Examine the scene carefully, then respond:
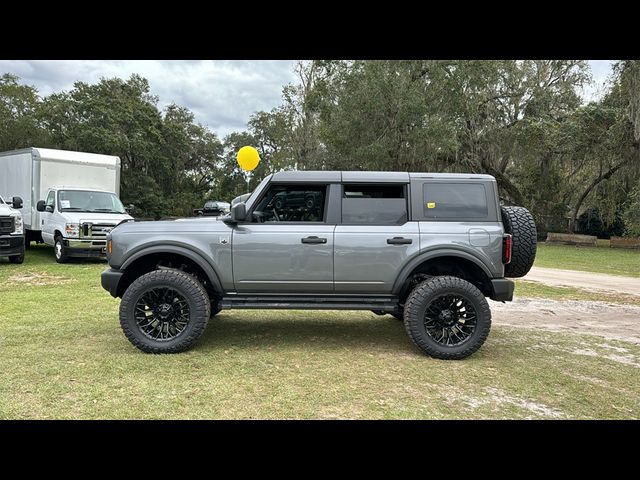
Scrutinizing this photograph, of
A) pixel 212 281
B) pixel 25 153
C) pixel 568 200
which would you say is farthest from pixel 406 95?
pixel 212 281

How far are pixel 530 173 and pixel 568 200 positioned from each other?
3.71 m

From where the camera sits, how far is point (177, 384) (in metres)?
3.67

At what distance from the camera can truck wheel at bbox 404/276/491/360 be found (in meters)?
4.40

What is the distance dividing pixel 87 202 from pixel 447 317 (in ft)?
34.9

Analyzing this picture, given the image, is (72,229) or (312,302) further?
(72,229)

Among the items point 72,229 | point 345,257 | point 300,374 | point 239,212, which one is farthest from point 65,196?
point 300,374

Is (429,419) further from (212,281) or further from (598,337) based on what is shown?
(598,337)

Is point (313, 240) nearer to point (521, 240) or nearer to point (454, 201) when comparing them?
point (454, 201)

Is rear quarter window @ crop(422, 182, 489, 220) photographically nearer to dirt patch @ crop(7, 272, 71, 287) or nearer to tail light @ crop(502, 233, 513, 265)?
tail light @ crop(502, 233, 513, 265)

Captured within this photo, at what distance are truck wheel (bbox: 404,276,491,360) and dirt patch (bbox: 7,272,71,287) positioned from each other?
6.98 m

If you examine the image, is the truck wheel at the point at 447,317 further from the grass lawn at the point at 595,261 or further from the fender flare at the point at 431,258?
the grass lawn at the point at 595,261

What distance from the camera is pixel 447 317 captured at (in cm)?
449

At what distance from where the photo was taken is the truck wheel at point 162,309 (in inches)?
173

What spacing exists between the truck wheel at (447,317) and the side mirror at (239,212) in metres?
1.87
